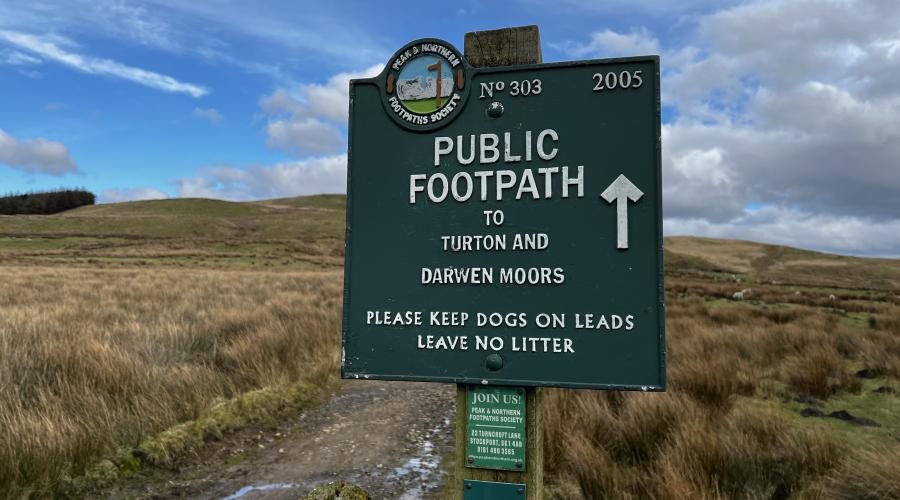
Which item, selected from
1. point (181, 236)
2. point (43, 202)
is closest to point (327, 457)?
point (181, 236)

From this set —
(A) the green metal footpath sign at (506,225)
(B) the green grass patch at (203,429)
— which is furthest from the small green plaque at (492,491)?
(B) the green grass patch at (203,429)

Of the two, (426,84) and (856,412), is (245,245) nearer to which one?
(856,412)

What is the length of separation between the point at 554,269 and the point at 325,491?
201cm

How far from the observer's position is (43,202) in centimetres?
13162

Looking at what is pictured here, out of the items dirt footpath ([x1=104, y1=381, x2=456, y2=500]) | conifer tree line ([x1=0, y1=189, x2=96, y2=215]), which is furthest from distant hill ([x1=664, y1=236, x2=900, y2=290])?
conifer tree line ([x1=0, y1=189, x2=96, y2=215])

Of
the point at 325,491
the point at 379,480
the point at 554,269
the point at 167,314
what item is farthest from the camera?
the point at 167,314

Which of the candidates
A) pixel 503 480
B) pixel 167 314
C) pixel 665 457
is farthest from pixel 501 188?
pixel 167 314

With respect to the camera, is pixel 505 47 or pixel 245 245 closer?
pixel 505 47

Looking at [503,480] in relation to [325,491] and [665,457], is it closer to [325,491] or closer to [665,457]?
[325,491]

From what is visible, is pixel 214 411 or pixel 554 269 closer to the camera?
pixel 554 269

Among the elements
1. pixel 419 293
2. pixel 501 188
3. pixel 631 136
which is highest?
pixel 631 136

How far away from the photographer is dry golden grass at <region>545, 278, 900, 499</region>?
164 inches

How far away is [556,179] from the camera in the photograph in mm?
3145

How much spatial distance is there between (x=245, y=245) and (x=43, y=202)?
98065 millimetres
